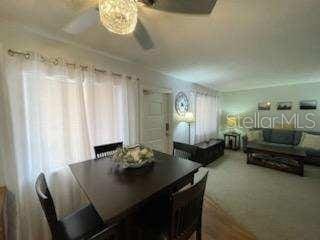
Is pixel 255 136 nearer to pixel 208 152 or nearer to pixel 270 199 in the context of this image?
pixel 208 152

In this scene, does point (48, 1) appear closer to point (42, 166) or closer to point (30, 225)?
point (42, 166)

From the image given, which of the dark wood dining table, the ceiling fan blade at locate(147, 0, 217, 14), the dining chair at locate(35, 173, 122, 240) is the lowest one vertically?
the dining chair at locate(35, 173, 122, 240)

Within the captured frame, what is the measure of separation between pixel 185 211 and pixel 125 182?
1.72ft

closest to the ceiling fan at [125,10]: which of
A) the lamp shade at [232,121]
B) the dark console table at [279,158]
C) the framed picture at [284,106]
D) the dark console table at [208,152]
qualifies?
the dark console table at [208,152]

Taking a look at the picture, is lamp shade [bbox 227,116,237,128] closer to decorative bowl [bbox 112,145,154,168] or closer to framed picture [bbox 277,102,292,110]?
framed picture [bbox 277,102,292,110]

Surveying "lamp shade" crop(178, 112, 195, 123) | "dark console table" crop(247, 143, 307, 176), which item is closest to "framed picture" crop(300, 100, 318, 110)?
"dark console table" crop(247, 143, 307, 176)

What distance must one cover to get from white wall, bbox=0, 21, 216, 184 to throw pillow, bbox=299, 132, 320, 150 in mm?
3815

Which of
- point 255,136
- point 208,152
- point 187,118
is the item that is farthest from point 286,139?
point 187,118

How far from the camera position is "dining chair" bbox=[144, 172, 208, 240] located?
1067 millimetres

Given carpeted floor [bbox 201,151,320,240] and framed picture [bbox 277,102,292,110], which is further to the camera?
framed picture [bbox 277,102,292,110]

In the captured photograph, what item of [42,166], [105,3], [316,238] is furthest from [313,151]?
[42,166]

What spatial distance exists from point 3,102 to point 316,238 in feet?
11.7

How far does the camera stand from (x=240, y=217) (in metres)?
2.15

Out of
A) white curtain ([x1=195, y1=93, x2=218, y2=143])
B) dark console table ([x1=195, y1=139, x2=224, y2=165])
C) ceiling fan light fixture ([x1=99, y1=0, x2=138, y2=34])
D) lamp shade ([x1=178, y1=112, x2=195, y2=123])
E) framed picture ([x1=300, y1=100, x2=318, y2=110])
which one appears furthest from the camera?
white curtain ([x1=195, y1=93, x2=218, y2=143])
